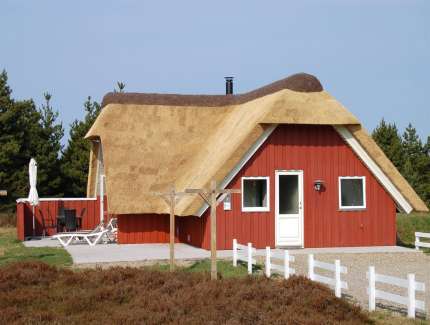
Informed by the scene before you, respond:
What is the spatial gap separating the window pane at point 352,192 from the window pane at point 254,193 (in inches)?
95.2

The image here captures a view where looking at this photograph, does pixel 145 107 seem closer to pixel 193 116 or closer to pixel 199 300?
pixel 193 116

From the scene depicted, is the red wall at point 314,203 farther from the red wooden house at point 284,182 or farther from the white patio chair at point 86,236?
the white patio chair at point 86,236

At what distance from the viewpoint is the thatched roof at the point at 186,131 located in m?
21.2

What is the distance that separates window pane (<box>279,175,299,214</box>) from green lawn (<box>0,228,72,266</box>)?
656 cm

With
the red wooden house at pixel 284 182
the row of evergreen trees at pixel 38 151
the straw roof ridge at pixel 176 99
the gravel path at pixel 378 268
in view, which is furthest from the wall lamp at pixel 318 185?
the row of evergreen trees at pixel 38 151

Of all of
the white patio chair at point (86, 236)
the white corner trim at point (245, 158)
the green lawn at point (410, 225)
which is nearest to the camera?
the white corner trim at point (245, 158)

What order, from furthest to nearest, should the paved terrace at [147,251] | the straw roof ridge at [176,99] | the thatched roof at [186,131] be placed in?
the straw roof ridge at [176,99] < the thatched roof at [186,131] < the paved terrace at [147,251]

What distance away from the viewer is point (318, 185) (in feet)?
72.2

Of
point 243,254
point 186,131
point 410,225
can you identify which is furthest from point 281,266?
point 410,225

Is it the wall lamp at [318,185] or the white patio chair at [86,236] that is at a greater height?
the wall lamp at [318,185]

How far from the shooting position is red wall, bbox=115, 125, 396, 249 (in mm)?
21609

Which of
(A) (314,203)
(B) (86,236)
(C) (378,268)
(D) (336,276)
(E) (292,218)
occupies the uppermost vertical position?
(A) (314,203)

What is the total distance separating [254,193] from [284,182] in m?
1.15

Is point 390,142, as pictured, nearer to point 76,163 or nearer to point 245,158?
point 76,163
